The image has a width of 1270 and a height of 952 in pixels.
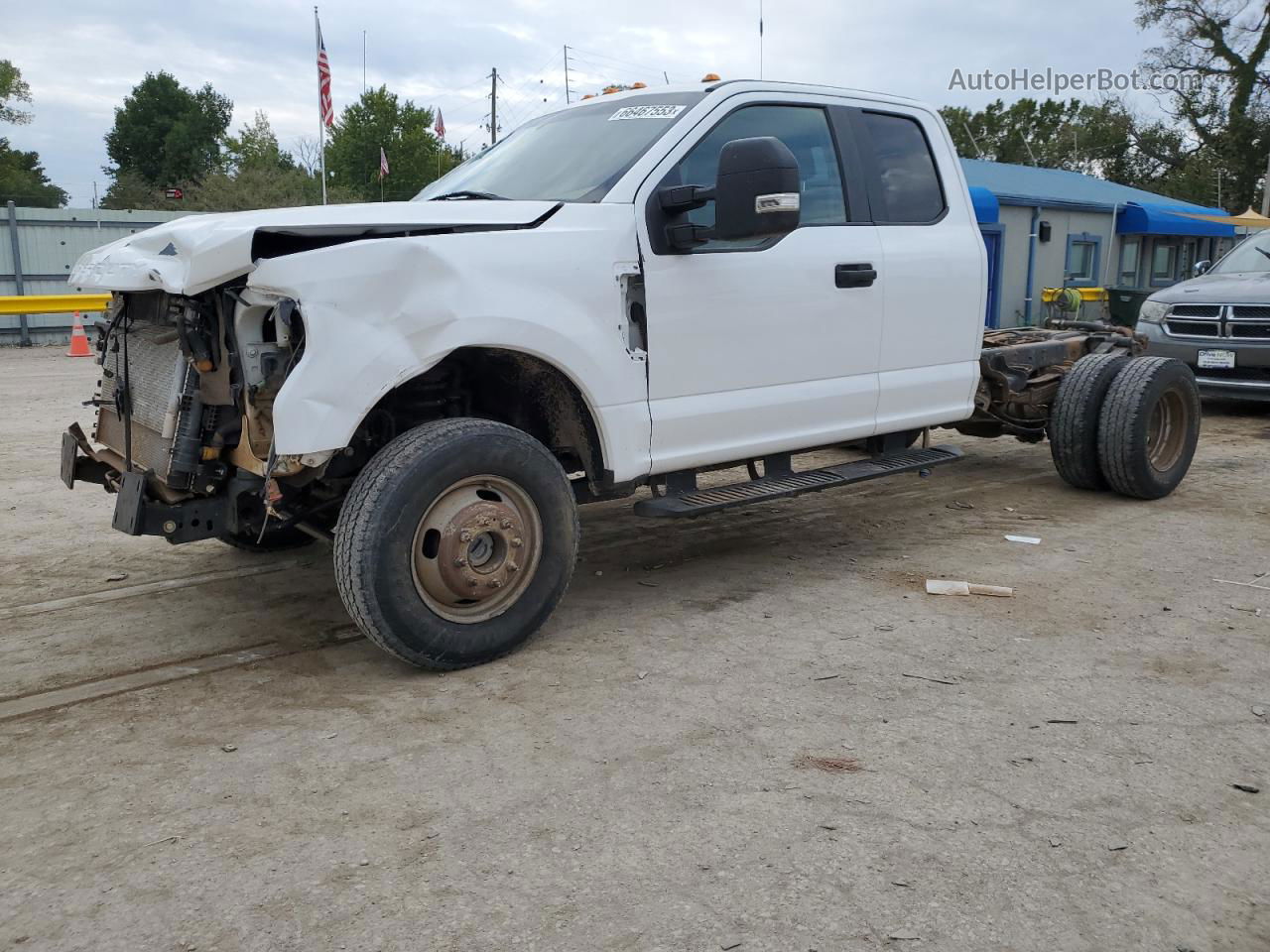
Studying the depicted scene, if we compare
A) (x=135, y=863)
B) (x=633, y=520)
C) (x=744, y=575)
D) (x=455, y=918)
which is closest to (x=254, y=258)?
(x=135, y=863)

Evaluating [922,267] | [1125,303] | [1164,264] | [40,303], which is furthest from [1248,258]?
[1164,264]

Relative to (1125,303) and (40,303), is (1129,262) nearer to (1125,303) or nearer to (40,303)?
(1125,303)

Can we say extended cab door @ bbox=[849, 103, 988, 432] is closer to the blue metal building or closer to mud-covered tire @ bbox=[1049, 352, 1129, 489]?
mud-covered tire @ bbox=[1049, 352, 1129, 489]

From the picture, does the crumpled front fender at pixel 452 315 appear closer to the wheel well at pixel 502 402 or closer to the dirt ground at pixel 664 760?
the wheel well at pixel 502 402

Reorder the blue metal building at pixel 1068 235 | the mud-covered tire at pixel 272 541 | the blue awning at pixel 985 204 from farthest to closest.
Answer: the blue metal building at pixel 1068 235 < the blue awning at pixel 985 204 < the mud-covered tire at pixel 272 541

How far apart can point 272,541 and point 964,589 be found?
340 cm

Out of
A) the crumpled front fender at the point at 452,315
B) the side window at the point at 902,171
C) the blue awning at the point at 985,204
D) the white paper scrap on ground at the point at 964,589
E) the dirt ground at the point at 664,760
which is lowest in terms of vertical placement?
the dirt ground at the point at 664,760

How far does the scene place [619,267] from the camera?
402 cm

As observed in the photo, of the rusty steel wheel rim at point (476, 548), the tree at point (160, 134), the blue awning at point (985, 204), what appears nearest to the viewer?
the rusty steel wheel rim at point (476, 548)

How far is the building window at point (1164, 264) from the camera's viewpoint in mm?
26109

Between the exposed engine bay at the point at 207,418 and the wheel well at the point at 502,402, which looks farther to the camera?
the wheel well at the point at 502,402

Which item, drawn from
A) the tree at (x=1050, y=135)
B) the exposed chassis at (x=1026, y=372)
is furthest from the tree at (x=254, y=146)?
the exposed chassis at (x=1026, y=372)

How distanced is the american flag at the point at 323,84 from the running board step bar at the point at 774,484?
56.4 feet

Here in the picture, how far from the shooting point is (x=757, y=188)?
377 cm
